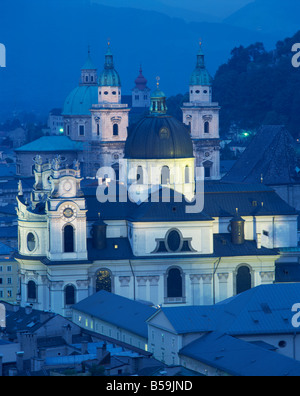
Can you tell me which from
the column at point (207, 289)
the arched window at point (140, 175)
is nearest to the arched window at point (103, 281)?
the column at point (207, 289)

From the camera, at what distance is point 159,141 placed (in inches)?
3524

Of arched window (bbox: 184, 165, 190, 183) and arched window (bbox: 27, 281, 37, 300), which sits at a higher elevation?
arched window (bbox: 184, 165, 190, 183)

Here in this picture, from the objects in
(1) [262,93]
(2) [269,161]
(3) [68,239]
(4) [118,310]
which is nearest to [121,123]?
(2) [269,161]

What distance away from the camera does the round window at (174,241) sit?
8506cm

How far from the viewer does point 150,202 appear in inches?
3388

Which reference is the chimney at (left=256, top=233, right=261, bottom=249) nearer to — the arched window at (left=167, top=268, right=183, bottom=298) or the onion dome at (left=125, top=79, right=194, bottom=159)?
the arched window at (left=167, top=268, right=183, bottom=298)

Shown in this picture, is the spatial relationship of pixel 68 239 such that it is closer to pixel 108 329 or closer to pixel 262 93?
pixel 108 329

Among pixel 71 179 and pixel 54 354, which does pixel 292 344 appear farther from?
pixel 71 179

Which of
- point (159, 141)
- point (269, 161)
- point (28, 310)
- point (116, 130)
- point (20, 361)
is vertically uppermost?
point (116, 130)

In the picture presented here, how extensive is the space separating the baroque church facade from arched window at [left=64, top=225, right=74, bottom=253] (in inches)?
1.9

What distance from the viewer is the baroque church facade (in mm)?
83938

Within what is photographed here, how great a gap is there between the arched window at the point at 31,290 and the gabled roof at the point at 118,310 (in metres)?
3.54

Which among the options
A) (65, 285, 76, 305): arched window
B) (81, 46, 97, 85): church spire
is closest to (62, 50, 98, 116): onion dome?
(81, 46, 97, 85): church spire

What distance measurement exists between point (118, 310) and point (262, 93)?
82.1 metres
